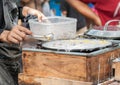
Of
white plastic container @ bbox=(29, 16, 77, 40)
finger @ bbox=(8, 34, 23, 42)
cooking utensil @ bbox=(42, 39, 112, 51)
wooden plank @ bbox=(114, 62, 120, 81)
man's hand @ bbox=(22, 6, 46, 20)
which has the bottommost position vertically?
wooden plank @ bbox=(114, 62, 120, 81)

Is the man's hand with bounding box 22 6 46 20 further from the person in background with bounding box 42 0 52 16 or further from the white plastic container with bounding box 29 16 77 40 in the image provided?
the person in background with bounding box 42 0 52 16

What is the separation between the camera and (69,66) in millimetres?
2203

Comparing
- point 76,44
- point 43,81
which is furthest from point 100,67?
point 43,81

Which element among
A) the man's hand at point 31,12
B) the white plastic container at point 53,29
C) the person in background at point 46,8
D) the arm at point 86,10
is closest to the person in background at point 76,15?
the person in background at point 46,8

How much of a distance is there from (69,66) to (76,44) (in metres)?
0.21

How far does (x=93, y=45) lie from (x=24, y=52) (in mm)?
427

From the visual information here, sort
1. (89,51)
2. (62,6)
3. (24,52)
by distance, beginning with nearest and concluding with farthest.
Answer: (89,51)
(24,52)
(62,6)

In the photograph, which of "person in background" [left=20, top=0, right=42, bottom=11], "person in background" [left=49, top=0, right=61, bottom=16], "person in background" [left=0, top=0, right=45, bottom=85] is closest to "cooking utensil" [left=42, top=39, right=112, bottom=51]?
"person in background" [left=0, top=0, right=45, bottom=85]

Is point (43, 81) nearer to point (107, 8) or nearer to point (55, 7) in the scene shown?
point (107, 8)

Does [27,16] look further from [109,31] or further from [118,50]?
[118,50]

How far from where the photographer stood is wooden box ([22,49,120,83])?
2160 mm

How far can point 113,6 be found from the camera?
157 inches

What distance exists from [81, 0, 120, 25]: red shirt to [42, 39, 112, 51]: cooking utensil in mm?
1570

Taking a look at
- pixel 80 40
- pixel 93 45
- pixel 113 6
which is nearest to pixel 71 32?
pixel 80 40
